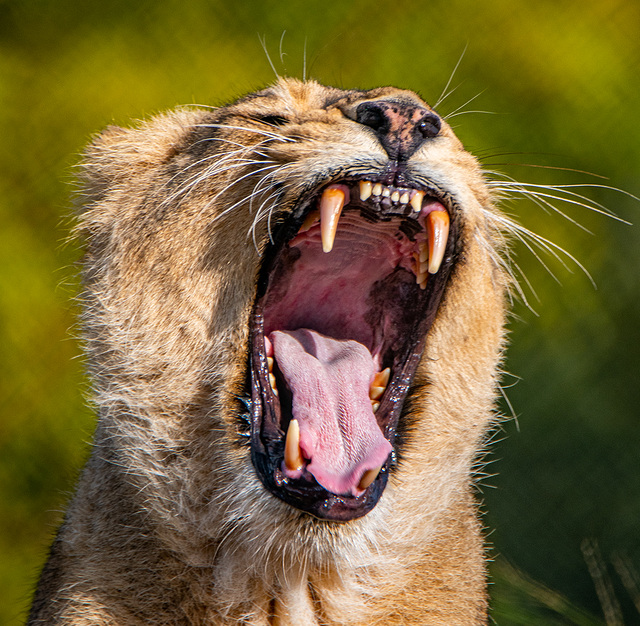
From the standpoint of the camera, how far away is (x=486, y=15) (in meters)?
6.13

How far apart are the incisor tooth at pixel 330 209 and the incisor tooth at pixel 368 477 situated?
2.13 feet

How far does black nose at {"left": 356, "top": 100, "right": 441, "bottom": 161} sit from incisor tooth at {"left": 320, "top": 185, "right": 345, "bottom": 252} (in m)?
0.19

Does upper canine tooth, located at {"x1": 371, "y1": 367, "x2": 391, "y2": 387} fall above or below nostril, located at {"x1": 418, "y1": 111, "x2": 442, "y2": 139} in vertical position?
below

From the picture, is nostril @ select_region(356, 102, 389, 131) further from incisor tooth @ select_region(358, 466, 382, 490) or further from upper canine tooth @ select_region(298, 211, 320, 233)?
incisor tooth @ select_region(358, 466, 382, 490)

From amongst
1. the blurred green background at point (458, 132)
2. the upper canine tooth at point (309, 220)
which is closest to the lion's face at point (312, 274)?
the upper canine tooth at point (309, 220)

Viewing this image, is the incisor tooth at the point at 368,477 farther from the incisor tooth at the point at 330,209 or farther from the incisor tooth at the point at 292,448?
the incisor tooth at the point at 330,209

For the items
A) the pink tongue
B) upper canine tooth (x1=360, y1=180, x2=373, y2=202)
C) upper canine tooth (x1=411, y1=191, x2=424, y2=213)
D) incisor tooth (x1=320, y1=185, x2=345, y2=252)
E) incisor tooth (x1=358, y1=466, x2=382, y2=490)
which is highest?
upper canine tooth (x1=411, y1=191, x2=424, y2=213)

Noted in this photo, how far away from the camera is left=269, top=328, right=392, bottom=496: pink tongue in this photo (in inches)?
102

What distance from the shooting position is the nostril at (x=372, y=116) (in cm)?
262

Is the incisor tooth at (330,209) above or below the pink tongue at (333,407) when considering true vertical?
above

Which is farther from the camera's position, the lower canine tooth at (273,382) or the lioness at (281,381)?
the lower canine tooth at (273,382)

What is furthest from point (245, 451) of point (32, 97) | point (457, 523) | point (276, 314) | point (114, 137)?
point (32, 97)

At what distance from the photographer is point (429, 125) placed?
104 inches

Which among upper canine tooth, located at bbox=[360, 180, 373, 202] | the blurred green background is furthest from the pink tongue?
the blurred green background
